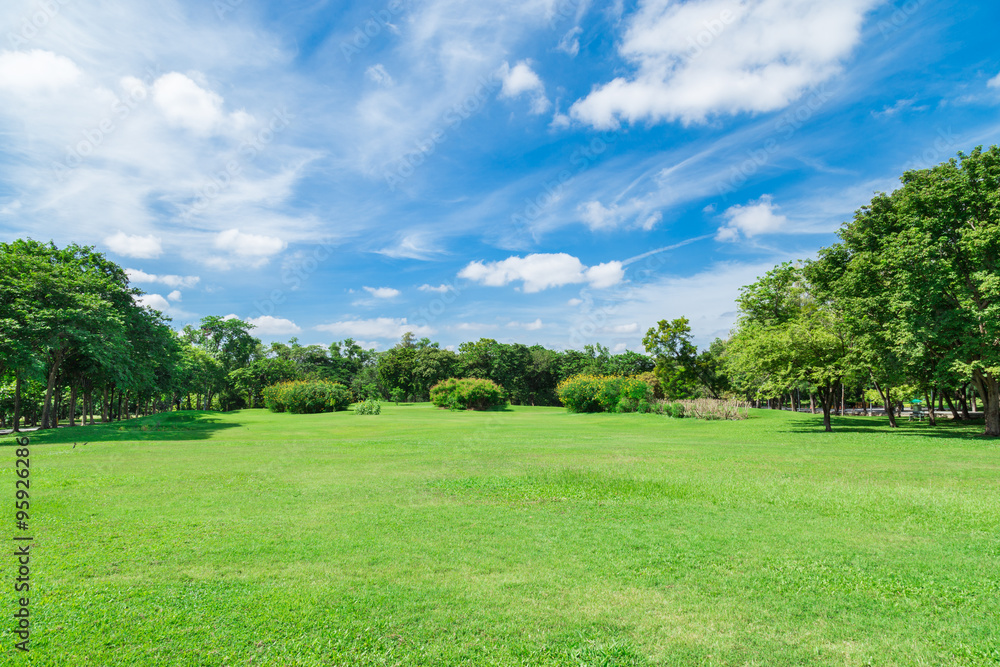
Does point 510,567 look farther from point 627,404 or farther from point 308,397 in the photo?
point 308,397

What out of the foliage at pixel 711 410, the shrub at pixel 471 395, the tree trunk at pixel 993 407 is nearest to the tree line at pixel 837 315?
the tree trunk at pixel 993 407

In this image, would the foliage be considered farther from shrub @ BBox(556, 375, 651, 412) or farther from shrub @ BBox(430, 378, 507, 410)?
shrub @ BBox(430, 378, 507, 410)

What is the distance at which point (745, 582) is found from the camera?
5.63 m

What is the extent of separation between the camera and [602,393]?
42375mm

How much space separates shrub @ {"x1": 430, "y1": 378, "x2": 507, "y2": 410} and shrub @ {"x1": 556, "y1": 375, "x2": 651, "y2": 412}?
9088mm

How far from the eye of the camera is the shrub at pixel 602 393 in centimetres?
4128

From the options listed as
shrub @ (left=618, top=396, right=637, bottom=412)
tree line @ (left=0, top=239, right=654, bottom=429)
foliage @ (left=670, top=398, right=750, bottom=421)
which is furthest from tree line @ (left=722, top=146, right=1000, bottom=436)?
tree line @ (left=0, top=239, right=654, bottom=429)

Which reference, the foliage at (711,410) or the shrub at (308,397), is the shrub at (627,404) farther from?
the shrub at (308,397)

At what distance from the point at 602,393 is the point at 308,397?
27.6 m

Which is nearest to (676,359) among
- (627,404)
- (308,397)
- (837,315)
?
(627,404)

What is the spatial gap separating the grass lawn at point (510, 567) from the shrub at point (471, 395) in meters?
38.3

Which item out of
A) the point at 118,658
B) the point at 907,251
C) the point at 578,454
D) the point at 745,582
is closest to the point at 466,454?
the point at 578,454

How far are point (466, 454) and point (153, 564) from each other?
35.3ft

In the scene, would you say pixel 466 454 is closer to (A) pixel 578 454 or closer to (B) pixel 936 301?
(A) pixel 578 454
